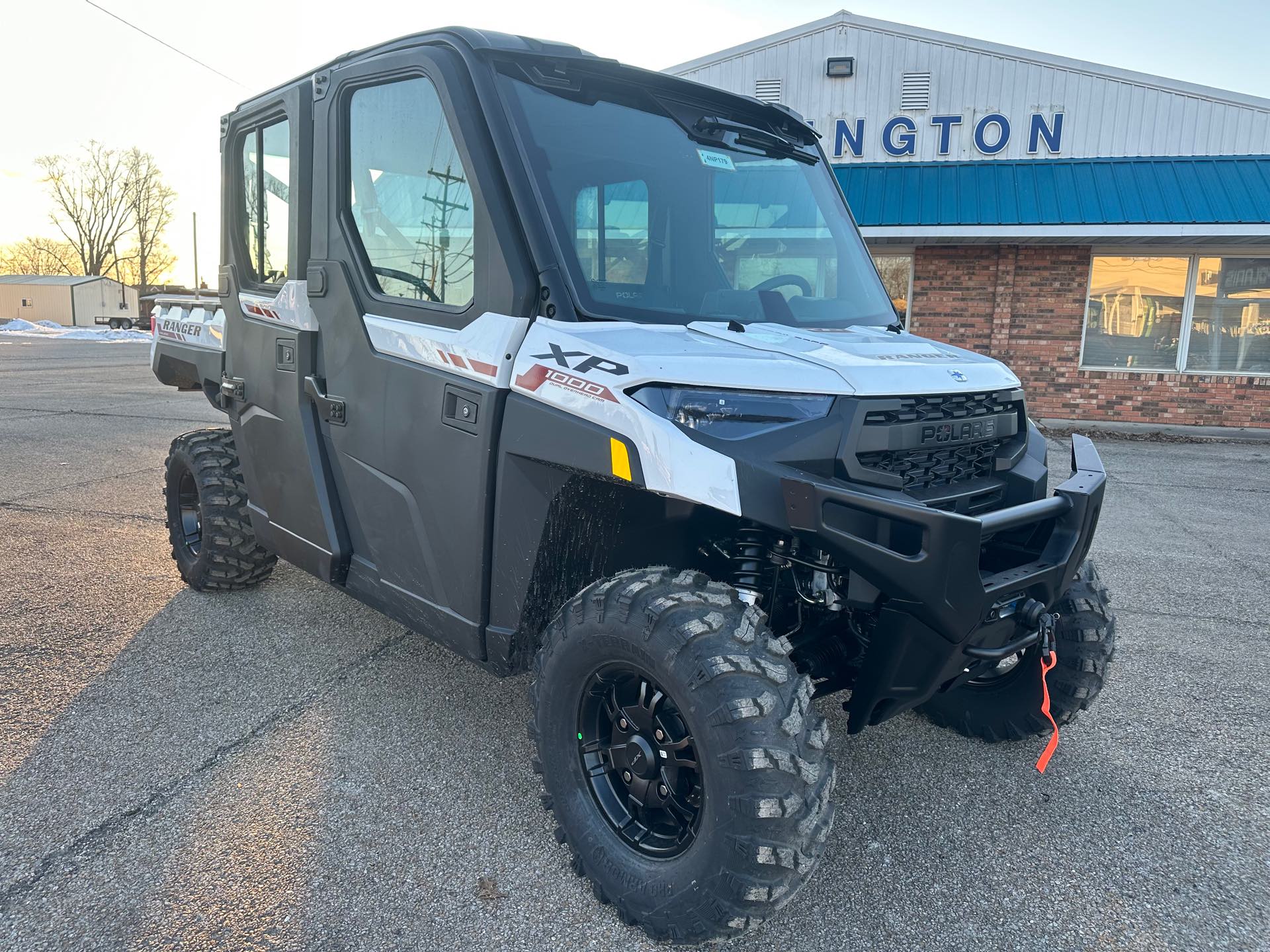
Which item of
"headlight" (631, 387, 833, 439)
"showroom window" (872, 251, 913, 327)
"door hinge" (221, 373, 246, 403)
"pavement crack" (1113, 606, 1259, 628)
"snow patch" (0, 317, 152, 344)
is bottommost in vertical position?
"snow patch" (0, 317, 152, 344)

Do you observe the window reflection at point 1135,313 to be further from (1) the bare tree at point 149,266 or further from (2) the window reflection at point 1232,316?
(1) the bare tree at point 149,266

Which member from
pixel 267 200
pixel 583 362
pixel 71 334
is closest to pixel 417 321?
pixel 583 362

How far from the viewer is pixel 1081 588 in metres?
3.19

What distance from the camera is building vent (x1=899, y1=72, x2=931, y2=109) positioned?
540 inches

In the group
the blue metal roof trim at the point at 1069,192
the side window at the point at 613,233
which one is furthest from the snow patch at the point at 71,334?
the side window at the point at 613,233

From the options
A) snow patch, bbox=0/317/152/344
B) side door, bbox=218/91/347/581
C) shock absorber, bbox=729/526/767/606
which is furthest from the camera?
snow patch, bbox=0/317/152/344

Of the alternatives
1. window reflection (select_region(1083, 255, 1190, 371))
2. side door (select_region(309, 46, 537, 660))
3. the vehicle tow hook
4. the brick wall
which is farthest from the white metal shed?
the vehicle tow hook

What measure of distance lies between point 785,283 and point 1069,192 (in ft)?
38.2

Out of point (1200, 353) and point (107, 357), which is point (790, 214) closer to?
point (1200, 353)

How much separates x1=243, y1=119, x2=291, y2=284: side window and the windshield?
4.44 ft

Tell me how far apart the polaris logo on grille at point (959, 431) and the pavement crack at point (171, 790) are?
259cm

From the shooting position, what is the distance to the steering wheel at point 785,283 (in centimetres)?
301

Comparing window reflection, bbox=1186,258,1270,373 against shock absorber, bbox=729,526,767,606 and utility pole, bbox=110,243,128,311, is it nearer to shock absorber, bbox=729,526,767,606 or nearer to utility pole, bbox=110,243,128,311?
shock absorber, bbox=729,526,767,606

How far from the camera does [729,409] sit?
7.40 feet
